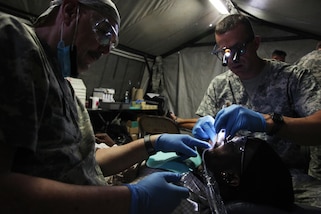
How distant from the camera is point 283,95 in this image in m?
1.35

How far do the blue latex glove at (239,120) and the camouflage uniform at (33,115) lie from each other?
74cm

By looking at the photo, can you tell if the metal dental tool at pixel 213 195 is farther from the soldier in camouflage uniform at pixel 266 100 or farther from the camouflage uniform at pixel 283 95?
the camouflage uniform at pixel 283 95

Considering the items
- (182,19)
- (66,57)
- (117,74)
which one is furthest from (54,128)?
(117,74)

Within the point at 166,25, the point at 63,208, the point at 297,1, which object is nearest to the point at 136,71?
the point at 166,25

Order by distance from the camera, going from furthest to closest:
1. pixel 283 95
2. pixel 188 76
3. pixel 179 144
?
pixel 188 76 < pixel 283 95 < pixel 179 144

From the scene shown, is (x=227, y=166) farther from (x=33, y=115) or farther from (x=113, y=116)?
(x=113, y=116)

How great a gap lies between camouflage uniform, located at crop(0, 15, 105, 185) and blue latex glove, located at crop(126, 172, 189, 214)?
0.63ft

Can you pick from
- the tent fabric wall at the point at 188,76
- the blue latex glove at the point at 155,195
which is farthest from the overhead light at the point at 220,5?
the blue latex glove at the point at 155,195

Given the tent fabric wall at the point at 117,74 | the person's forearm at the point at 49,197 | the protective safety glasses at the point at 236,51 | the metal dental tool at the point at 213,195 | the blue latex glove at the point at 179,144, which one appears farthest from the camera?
the tent fabric wall at the point at 117,74

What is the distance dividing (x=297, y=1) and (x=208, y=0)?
1351mm

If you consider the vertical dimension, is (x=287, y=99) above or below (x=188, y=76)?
above

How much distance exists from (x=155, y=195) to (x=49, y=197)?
1.04 feet

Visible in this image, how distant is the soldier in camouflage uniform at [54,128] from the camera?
482mm

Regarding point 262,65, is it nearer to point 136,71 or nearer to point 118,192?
point 118,192
